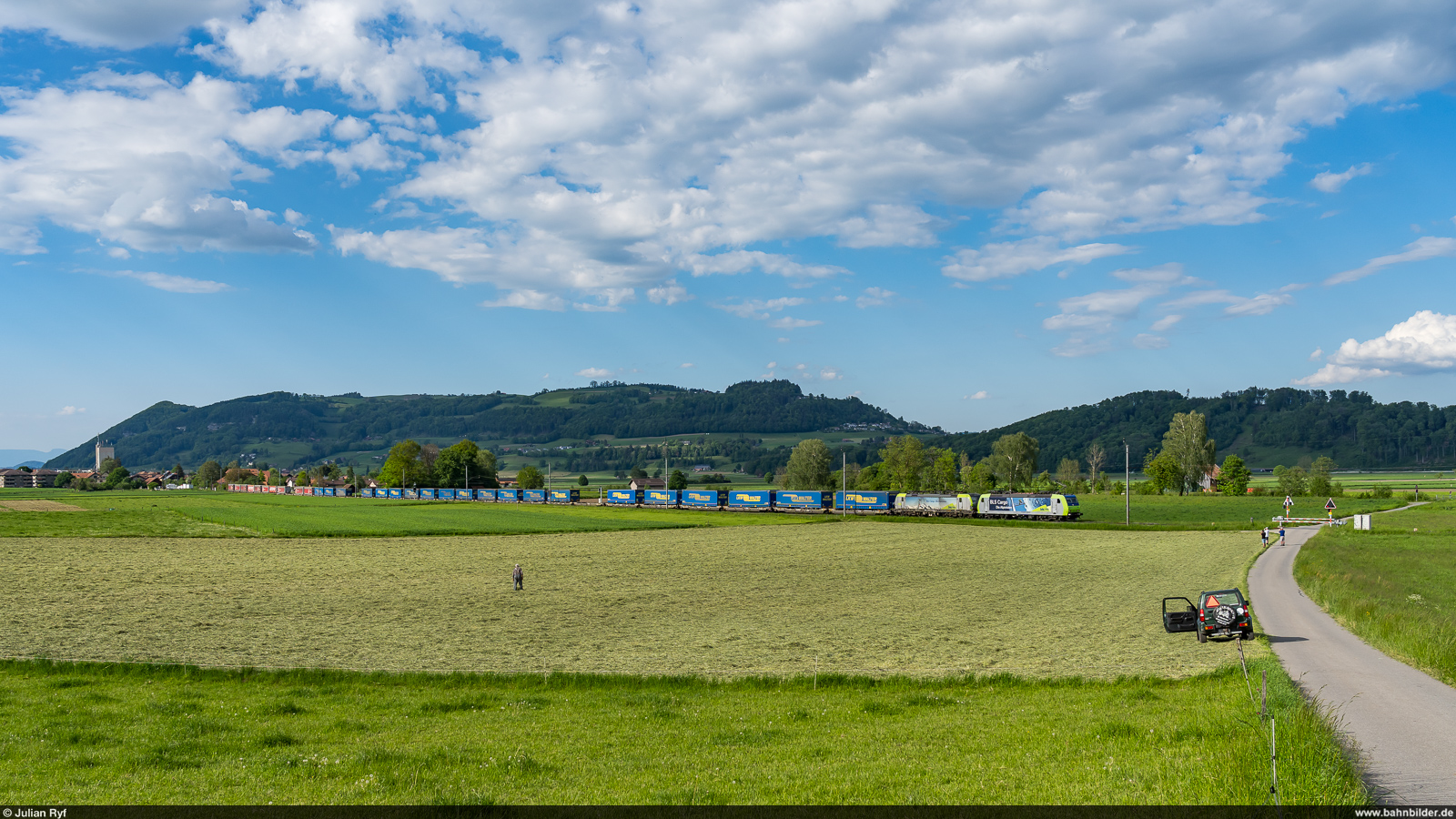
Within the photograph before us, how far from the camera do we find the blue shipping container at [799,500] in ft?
370

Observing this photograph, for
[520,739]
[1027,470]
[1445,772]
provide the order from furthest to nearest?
[1027,470] < [520,739] < [1445,772]

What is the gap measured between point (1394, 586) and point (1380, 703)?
31.3m

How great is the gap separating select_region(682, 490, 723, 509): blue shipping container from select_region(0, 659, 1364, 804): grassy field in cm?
10336

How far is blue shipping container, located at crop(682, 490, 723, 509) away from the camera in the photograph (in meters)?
122

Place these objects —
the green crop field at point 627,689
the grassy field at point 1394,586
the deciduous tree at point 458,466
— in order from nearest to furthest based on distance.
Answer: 1. the green crop field at point 627,689
2. the grassy field at point 1394,586
3. the deciduous tree at point 458,466

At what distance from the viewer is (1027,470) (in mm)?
172500

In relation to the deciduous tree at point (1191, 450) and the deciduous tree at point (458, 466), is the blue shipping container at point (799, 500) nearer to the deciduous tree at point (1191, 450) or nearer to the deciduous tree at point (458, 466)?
the deciduous tree at point (458, 466)

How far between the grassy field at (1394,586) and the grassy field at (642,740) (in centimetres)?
523

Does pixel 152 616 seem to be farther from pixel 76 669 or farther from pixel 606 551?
pixel 606 551

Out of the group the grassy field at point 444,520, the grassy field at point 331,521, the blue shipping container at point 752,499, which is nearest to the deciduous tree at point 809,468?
the blue shipping container at point 752,499

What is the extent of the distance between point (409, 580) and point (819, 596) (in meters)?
20.1

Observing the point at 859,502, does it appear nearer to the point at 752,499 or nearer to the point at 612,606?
the point at 752,499

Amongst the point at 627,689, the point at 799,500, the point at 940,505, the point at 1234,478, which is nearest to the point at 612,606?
the point at 627,689

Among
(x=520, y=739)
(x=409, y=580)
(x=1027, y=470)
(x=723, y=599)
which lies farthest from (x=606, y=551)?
(x=1027, y=470)
